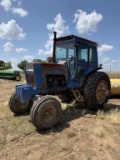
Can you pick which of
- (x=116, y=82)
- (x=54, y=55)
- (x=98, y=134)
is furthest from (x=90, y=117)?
(x=116, y=82)

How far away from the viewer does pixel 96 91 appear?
8016mm

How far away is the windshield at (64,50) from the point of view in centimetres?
Result: 773

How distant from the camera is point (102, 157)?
438 cm

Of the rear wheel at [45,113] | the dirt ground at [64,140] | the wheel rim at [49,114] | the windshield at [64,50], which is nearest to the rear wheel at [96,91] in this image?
the dirt ground at [64,140]

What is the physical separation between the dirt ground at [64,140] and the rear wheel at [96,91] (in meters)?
0.94

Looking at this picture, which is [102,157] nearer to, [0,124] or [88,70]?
[0,124]

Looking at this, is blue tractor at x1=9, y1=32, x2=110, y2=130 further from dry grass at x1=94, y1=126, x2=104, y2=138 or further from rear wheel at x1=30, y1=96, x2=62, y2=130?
dry grass at x1=94, y1=126, x2=104, y2=138

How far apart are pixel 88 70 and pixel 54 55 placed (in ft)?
4.56

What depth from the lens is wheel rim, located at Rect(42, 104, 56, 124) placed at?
19.4ft

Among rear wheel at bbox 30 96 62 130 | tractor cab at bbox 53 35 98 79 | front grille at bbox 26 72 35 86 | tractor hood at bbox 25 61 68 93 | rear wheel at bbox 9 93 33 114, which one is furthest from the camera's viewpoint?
tractor cab at bbox 53 35 98 79

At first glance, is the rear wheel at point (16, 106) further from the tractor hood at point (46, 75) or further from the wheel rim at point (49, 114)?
the wheel rim at point (49, 114)

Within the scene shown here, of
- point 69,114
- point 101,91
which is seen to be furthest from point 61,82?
point 101,91

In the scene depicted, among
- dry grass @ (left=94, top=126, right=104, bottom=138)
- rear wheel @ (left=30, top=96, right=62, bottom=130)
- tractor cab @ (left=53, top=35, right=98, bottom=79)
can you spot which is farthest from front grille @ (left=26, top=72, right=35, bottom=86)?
dry grass @ (left=94, top=126, right=104, bottom=138)

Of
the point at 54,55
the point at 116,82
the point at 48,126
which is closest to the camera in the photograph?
the point at 48,126
